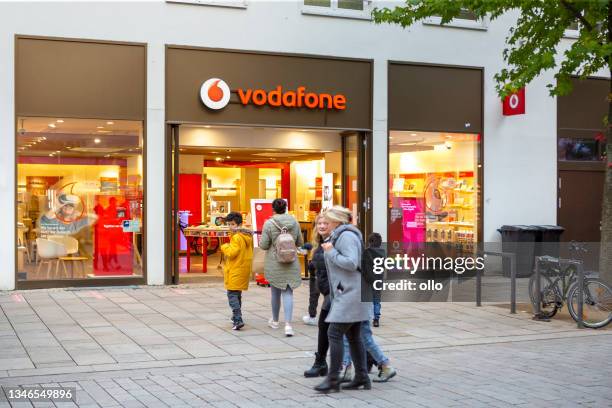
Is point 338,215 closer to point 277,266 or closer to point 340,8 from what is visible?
point 277,266

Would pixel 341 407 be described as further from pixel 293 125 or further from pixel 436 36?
pixel 436 36

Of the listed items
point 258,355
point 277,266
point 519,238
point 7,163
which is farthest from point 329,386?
point 519,238

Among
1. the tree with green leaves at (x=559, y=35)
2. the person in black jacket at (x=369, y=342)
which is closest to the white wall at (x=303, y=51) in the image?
the tree with green leaves at (x=559, y=35)

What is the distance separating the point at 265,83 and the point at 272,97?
11.8 inches

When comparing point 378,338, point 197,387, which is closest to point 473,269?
point 378,338

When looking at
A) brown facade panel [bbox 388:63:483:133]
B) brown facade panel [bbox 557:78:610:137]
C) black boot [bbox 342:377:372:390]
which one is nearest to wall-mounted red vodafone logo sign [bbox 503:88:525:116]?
brown facade panel [bbox 388:63:483:133]

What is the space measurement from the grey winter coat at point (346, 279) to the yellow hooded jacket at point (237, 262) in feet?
11.1

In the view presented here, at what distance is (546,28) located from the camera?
13.4 metres

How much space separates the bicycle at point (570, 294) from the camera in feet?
37.8

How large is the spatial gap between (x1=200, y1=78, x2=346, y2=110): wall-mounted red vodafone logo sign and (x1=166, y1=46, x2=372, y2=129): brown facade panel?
0.08 metres

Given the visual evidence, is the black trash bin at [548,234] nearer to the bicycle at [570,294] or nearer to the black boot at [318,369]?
the bicycle at [570,294]

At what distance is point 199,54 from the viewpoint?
615 inches

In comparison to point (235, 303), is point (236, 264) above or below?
above

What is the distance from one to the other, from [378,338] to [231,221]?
2.39 metres
